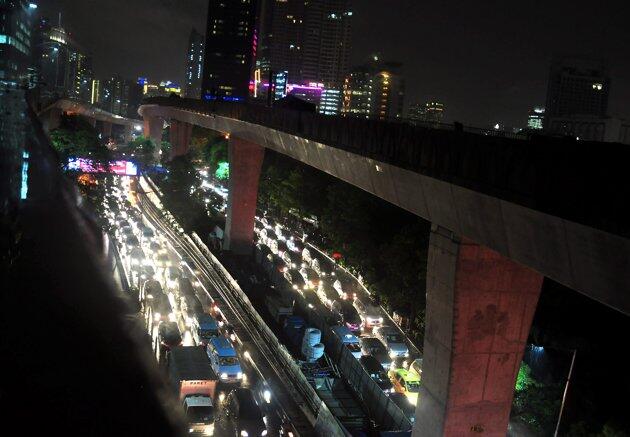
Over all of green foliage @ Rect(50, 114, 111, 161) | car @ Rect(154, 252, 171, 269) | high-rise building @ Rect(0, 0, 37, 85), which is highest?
high-rise building @ Rect(0, 0, 37, 85)

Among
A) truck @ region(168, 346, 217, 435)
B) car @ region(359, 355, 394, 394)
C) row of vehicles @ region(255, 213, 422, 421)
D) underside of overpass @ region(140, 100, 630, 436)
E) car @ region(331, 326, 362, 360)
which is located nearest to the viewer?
underside of overpass @ region(140, 100, 630, 436)

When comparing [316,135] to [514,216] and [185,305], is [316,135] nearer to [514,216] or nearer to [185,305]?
[185,305]

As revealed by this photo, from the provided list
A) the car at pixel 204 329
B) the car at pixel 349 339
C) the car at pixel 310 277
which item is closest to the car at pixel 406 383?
the car at pixel 349 339

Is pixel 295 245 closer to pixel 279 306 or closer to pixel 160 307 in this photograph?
pixel 279 306

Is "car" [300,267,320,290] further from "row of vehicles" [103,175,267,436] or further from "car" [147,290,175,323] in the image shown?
"car" [147,290,175,323]

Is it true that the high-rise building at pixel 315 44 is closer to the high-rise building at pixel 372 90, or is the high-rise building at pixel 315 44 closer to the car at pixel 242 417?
the high-rise building at pixel 372 90

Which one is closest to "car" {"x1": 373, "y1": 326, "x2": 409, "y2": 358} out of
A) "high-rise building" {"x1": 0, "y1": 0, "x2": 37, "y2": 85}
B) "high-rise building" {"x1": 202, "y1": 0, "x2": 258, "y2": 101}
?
"high-rise building" {"x1": 0, "y1": 0, "x2": 37, "y2": 85}

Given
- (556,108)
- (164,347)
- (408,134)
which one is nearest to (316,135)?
(408,134)
